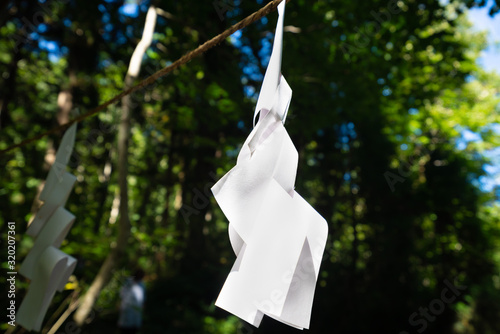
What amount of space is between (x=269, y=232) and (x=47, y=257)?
3.48ft

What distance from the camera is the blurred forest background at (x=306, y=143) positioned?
4543 millimetres

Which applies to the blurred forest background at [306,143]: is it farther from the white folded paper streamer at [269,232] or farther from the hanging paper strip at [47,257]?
the white folded paper streamer at [269,232]

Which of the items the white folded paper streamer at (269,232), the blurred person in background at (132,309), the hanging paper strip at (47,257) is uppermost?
the white folded paper streamer at (269,232)

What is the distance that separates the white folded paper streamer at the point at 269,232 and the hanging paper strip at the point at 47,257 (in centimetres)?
94

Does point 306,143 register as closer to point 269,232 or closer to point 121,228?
point 121,228

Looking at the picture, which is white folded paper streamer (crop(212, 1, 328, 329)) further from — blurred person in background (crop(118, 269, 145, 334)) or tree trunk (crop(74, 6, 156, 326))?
blurred person in background (crop(118, 269, 145, 334))


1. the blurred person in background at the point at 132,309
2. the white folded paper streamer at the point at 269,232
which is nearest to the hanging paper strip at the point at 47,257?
the white folded paper streamer at the point at 269,232

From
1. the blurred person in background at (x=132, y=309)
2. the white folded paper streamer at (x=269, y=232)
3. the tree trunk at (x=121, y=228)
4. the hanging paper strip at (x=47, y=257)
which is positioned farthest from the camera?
the blurred person in background at (x=132, y=309)

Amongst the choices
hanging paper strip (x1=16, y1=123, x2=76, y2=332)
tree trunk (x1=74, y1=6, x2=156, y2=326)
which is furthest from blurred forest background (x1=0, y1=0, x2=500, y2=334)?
hanging paper strip (x1=16, y1=123, x2=76, y2=332)

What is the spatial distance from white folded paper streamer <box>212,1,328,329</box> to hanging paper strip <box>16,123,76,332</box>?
937 millimetres

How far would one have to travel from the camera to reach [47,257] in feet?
4.73

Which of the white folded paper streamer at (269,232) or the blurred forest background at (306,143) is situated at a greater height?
the white folded paper streamer at (269,232)

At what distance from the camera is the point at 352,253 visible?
Answer: 9.28 metres

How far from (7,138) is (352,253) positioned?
779cm
